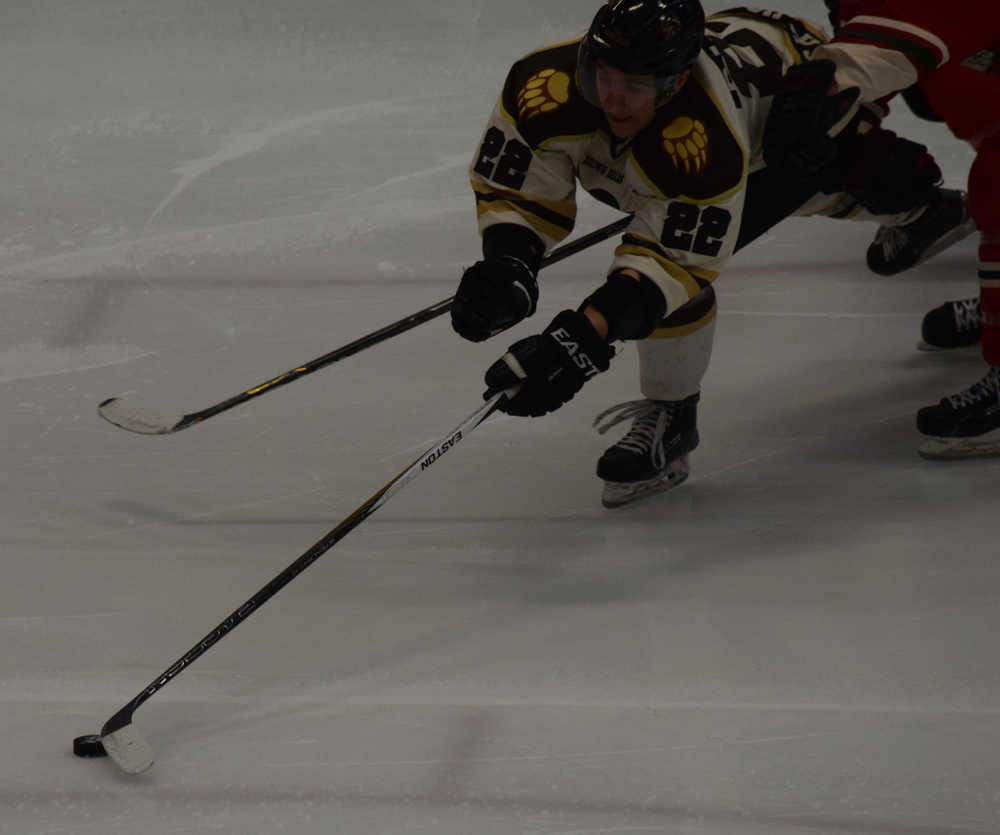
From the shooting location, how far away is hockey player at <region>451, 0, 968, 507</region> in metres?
1.95

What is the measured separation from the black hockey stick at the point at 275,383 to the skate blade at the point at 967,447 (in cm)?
62

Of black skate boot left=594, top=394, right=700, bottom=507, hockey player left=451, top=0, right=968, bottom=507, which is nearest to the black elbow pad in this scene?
hockey player left=451, top=0, right=968, bottom=507

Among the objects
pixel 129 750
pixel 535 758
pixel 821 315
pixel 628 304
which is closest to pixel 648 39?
pixel 628 304

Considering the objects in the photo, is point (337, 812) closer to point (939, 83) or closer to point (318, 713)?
point (318, 713)

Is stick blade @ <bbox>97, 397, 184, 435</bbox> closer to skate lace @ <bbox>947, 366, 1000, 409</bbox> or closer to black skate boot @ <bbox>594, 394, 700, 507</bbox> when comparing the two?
black skate boot @ <bbox>594, 394, 700, 507</bbox>

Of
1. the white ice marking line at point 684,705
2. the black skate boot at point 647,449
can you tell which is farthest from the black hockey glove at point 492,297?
the white ice marking line at point 684,705

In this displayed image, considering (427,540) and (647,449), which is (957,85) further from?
(427,540)

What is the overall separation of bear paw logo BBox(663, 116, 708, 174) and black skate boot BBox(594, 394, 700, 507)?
19.6 inches

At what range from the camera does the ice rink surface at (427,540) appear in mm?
1715

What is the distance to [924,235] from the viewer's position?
2.85 meters

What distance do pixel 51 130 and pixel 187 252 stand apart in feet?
2.69

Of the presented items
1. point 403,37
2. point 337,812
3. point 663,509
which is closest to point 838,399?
point 663,509

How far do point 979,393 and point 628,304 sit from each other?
2.52 ft

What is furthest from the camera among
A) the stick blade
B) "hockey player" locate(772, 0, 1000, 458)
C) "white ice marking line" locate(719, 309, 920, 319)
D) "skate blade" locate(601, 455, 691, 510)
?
"white ice marking line" locate(719, 309, 920, 319)
